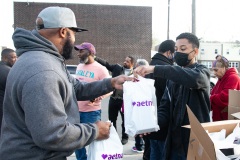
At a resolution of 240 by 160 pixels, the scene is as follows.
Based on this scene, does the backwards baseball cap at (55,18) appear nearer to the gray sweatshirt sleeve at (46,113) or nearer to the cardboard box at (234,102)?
the gray sweatshirt sleeve at (46,113)

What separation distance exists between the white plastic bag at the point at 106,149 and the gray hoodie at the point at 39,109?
0.77ft

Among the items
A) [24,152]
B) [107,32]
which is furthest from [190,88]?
[107,32]

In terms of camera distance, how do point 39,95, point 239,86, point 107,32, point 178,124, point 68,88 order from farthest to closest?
1. point 107,32
2. point 239,86
3. point 178,124
4. point 68,88
5. point 39,95

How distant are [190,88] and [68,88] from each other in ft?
4.31

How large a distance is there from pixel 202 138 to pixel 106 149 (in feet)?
2.43

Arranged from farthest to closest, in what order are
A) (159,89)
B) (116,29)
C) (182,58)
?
(116,29), (159,89), (182,58)

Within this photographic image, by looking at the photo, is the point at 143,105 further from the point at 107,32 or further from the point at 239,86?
the point at 107,32

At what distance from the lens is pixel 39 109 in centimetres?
154

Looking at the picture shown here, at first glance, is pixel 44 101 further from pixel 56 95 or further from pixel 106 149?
pixel 106 149

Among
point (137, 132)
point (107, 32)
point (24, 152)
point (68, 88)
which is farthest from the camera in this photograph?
point (107, 32)

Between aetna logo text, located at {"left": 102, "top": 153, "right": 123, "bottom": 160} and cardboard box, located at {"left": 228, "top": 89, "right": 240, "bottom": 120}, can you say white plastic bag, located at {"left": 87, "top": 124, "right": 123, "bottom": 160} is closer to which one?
aetna logo text, located at {"left": 102, "top": 153, "right": 123, "bottom": 160}

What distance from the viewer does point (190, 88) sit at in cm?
264

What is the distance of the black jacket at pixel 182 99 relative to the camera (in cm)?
256

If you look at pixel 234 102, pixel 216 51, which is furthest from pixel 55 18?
pixel 216 51
